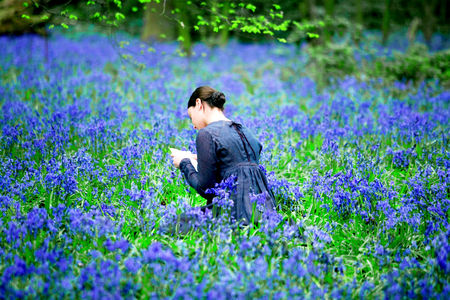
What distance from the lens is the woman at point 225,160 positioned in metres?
3.19

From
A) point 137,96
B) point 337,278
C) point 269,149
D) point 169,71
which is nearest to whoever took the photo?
point 337,278

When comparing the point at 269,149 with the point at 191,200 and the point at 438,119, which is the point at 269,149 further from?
the point at 438,119

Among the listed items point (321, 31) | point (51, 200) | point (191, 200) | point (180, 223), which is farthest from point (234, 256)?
point (321, 31)

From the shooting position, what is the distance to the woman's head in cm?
340

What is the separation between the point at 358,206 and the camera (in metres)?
3.42

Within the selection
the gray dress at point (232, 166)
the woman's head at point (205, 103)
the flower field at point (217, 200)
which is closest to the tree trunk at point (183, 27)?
the flower field at point (217, 200)

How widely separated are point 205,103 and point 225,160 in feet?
1.94

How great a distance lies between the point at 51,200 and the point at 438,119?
585 cm

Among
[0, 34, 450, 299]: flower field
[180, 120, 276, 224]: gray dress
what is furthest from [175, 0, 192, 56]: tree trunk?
[180, 120, 276, 224]: gray dress

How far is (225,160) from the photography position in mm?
3258

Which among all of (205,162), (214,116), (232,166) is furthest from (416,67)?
(205,162)

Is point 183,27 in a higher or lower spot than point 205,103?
higher

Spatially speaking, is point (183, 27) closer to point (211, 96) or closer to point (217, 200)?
point (211, 96)

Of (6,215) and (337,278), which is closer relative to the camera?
(337,278)
